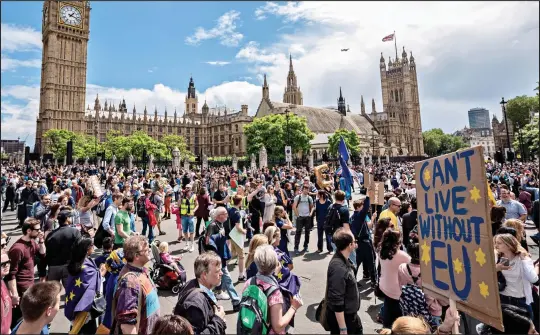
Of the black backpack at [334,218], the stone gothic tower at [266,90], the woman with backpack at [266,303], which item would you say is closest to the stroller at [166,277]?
the black backpack at [334,218]

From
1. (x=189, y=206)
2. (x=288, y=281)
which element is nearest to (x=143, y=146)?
(x=189, y=206)

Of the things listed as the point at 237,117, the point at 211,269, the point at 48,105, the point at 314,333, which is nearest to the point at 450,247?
the point at 211,269

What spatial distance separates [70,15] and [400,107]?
313 feet

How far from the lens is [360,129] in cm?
8919

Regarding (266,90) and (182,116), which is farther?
(182,116)

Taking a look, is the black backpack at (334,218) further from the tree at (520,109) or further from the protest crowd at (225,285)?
the tree at (520,109)

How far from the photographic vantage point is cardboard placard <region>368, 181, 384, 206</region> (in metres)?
8.24

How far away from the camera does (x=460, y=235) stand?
2674mm

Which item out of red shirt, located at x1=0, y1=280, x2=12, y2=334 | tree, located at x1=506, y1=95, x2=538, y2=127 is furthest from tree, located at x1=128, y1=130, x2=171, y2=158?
tree, located at x1=506, y1=95, x2=538, y2=127

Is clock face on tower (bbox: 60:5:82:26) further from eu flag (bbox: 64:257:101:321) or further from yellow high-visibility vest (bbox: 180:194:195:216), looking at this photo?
eu flag (bbox: 64:257:101:321)

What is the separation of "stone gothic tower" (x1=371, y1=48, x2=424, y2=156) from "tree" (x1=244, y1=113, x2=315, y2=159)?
51.1 metres

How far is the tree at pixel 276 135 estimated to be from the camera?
48969 mm

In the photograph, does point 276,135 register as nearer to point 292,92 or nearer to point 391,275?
point 391,275

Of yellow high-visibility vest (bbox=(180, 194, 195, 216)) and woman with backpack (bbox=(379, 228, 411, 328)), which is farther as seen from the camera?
yellow high-visibility vest (bbox=(180, 194, 195, 216))
